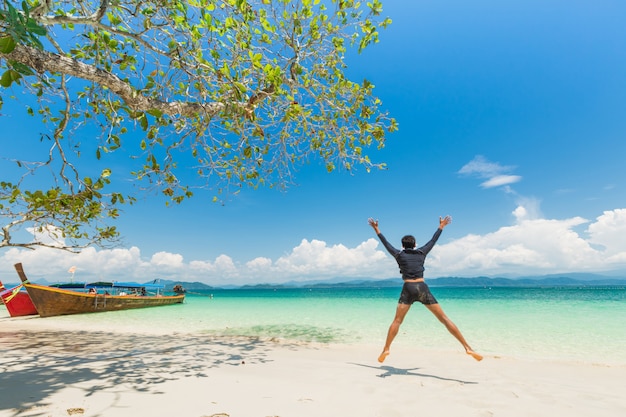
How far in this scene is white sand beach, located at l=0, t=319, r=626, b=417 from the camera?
11.0ft

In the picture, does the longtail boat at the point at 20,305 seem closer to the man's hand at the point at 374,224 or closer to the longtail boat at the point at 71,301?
the longtail boat at the point at 71,301

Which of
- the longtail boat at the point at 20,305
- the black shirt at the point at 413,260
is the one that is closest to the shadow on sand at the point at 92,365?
the black shirt at the point at 413,260

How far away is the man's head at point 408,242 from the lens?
504 centimetres

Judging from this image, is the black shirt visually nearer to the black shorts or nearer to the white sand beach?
the black shorts

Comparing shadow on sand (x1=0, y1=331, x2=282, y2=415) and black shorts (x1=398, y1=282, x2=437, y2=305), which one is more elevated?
black shorts (x1=398, y1=282, x2=437, y2=305)

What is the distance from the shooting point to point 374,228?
212 inches

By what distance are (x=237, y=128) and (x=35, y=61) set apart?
2723 millimetres

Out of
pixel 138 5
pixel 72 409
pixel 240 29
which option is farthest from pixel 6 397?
pixel 240 29

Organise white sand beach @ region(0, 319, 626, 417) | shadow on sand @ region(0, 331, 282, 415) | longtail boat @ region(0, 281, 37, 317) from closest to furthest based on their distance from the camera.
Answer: white sand beach @ region(0, 319, 626, 417)
shadow on sand @ region(0, 331, 282, 415)
longtail boat @ region(0, 281, 37, 317)

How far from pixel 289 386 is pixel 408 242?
8.98 feet

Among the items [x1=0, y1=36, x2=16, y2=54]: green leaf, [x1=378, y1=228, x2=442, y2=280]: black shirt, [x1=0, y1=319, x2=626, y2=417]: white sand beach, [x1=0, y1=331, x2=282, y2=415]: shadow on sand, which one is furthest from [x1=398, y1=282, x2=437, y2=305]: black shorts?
[x1=0, y1=36, x2=16, y2=54]: green leaf

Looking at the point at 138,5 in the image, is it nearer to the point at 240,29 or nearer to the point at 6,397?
the point at 240,29

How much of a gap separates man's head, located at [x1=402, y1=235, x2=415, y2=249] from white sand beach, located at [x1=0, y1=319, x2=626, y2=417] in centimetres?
199

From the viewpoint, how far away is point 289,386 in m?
4.22
